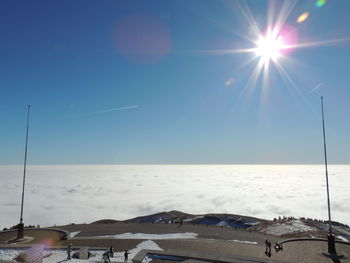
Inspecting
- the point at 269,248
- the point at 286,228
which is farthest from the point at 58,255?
the point at 286,228

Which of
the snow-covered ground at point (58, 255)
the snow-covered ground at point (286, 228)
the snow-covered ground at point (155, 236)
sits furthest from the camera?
the snow-covered ground at point (286, 228)

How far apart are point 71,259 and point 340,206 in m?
92.6

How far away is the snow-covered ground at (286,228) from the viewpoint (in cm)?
4057

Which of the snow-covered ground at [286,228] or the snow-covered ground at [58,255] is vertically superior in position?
the snow-covered ground at [58,255]

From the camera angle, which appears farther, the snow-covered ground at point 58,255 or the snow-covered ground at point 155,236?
the snow-covered ground at point 155,236

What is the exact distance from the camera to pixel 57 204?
103 meters

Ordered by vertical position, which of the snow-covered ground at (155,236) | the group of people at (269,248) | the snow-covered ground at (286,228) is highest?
the group of people at (269,248)

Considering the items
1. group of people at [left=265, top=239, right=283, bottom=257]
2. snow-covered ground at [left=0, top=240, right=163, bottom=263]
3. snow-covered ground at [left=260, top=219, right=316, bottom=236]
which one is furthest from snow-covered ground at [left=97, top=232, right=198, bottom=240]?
snow-covered ground at [left=260, top=219, right=316, bottom=236]

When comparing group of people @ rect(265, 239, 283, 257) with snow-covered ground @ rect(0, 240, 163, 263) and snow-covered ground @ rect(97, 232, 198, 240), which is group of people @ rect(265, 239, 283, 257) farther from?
snow-covered ground @ rect(0, 240, 163, 263)

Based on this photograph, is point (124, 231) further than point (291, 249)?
Yes

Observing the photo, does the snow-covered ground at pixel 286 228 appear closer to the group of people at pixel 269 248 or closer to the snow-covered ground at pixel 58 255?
the group of people at pixel 269 248

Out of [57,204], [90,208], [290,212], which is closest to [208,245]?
[290,212]

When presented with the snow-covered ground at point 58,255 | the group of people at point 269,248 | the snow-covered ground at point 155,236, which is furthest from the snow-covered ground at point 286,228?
the snow-covered ground at point 58,255

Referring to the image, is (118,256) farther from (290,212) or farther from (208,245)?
(290,212)
